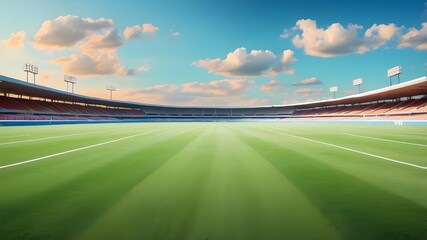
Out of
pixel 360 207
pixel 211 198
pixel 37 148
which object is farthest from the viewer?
pixel 37 148

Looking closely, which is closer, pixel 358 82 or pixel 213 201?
pixel 213 201

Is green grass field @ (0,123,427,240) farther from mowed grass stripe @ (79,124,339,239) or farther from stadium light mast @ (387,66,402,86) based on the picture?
stadium light mast @ (387,66,402,86)

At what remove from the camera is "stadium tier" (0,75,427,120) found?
40688 mm

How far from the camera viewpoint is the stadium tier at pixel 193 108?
133 ft

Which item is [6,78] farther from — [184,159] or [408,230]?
[408,230]

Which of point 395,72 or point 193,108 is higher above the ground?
point 395,72

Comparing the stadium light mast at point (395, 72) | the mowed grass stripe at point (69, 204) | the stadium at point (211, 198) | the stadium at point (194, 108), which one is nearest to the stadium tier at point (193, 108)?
the stadium at point (194, 108)

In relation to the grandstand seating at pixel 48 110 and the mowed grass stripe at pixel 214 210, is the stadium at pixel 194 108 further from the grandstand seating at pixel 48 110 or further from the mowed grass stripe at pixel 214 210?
the mowed grass stripe at pixel 214 210

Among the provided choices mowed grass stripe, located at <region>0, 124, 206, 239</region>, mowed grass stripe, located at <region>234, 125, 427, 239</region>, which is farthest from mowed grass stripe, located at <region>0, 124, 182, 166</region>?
mowed grass stripe, located at <region>234, 125, 427, 239</region>

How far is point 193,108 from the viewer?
335 feet

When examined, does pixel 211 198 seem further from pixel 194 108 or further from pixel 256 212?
pixel 194 108

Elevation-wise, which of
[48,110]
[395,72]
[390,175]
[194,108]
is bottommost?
[390,175]

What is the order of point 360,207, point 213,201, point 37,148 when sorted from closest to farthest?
point 360,207 < point 213,201 < point 37,148

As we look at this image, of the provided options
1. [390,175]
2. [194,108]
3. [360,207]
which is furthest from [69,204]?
[194,108]
